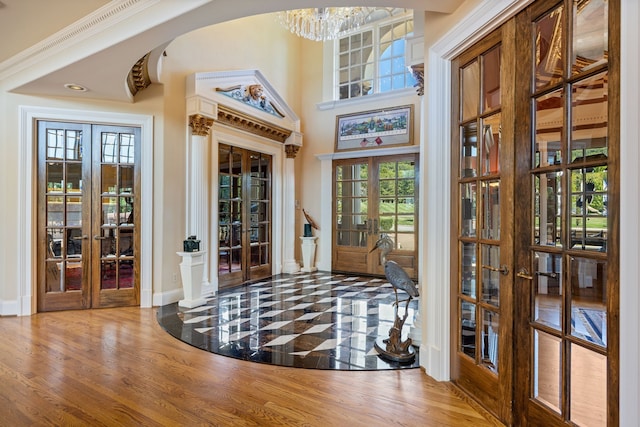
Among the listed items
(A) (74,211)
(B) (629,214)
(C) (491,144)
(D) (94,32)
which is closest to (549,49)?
(C) (491,144)

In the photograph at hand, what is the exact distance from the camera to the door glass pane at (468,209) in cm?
236

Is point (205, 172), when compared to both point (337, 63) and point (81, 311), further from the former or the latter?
point (337, 63)

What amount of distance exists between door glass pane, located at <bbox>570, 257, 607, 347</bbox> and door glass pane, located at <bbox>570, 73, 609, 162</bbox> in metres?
0.47

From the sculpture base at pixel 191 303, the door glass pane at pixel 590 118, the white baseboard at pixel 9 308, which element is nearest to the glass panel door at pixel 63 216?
Result: the white baseboard at pixel 9 308

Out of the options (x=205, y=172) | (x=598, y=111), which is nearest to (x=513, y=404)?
(x=598, y=111)

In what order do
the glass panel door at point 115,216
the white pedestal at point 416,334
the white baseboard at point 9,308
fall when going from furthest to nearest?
the glass panel door at point 115,216
the white baseboard at point 9,308
the white pedestal at point 416,334

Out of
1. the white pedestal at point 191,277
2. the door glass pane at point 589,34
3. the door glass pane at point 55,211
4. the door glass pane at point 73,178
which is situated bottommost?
the white pedestal at point 191,277

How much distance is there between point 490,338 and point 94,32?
384 centimetres

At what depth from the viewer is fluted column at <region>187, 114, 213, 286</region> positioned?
15.8 ft

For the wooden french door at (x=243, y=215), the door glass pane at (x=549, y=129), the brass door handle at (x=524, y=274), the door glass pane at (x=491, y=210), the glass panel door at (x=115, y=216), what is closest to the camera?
the door glass pane at (x=549, y=129)

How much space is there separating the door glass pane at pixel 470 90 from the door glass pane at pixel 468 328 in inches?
49.5

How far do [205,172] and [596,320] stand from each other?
4.60 m

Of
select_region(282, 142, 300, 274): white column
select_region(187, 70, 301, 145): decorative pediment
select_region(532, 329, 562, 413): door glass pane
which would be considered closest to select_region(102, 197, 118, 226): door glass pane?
select_region(187, 70, 301, 145): decorative pediment

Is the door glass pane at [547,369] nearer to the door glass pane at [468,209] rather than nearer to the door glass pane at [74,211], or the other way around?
the door glass pane at [468,209]
